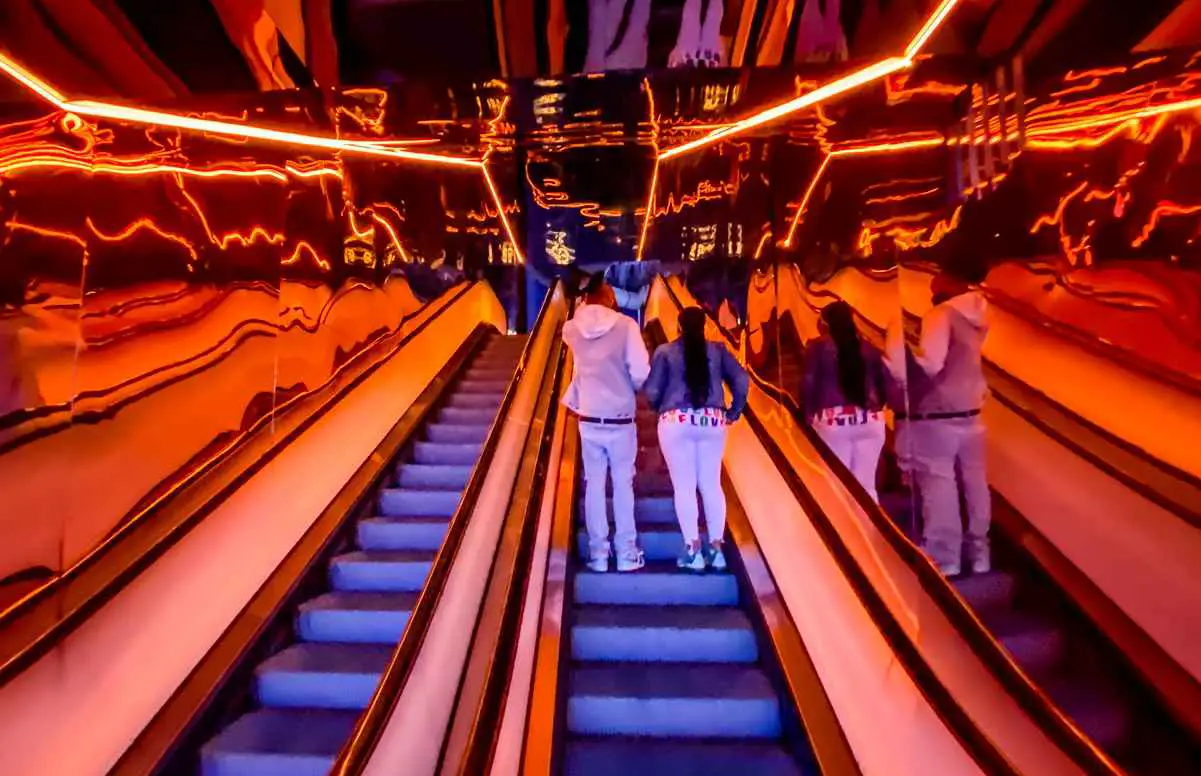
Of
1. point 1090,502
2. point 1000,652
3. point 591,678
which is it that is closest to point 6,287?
point 591,678

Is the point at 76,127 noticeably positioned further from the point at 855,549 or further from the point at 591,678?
the point at 855,549

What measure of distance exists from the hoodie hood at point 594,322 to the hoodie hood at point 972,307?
183 cm

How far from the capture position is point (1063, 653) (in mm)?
3479

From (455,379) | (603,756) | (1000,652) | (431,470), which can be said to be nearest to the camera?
(1000,652)

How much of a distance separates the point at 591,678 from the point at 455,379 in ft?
13.1

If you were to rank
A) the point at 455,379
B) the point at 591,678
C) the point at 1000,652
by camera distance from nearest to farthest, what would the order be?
the point at 1000,652 < the point at 591,678 < the point at 455,379

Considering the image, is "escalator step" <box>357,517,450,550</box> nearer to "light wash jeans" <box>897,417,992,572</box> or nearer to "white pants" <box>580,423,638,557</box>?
"white pants" <box>580,423,638,557</box>

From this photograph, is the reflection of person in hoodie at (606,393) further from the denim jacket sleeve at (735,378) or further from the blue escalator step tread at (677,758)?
the blue escalator step tread at (677,758)

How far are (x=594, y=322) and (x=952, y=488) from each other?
6.82 ft

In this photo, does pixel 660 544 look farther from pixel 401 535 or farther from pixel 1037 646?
pixel 1037 646

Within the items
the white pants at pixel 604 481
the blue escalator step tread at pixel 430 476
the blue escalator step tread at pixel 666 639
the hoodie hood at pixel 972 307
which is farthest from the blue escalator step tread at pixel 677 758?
the hoodie hood at pixel 972 307

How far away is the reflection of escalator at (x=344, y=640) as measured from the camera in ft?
10.1

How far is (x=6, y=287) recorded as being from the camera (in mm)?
3416

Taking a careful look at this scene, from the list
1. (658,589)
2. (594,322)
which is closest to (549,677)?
(658,589)
